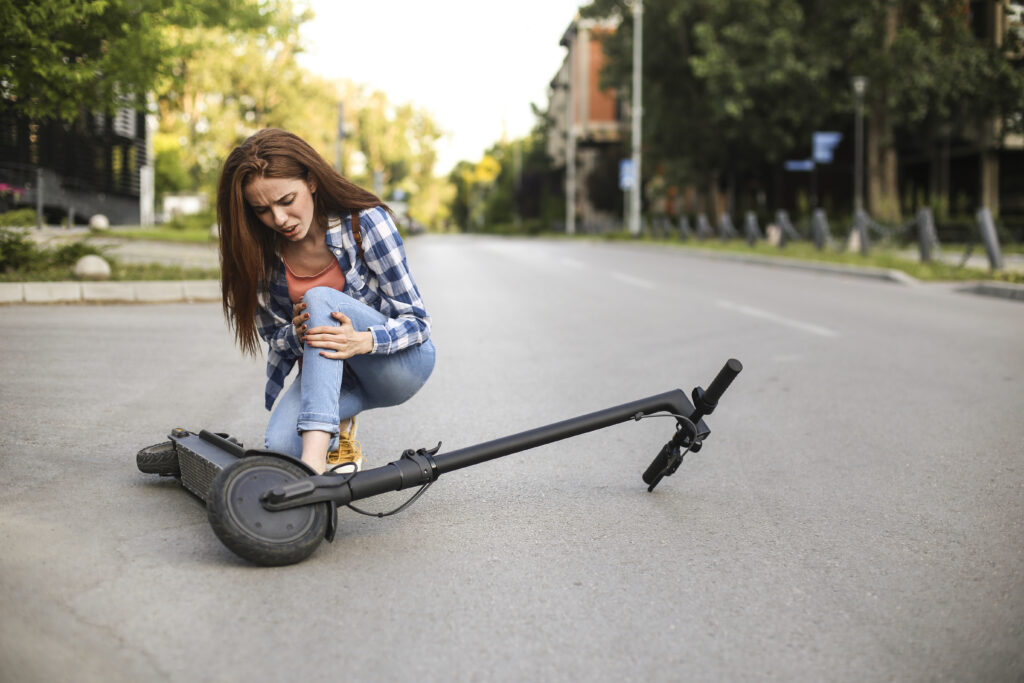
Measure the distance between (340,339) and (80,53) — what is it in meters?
8.68

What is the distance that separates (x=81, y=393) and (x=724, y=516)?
381 centimetres

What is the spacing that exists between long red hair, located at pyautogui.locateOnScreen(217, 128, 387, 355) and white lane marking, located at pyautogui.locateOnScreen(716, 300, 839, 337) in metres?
6.84

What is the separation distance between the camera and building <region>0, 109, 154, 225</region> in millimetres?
23484

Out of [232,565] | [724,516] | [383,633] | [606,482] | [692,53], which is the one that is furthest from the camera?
[692,53]

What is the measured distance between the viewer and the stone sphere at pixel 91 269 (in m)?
11.4

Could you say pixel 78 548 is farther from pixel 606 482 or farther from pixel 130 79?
pixel 130 79

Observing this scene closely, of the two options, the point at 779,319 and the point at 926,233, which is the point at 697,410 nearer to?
the point at 779,319

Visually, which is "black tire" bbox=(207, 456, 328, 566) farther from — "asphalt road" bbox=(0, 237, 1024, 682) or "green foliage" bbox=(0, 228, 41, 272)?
"green foliage" bbox=(0, 228, 41, 272)

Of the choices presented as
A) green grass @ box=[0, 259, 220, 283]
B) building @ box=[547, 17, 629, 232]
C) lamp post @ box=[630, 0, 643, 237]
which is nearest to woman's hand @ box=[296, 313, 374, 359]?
green grass @ box=[0, 259, 220, 283]

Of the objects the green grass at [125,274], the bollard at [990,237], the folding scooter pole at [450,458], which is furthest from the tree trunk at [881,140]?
the folding scooter pole at [450,458]

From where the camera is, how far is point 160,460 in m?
3.97

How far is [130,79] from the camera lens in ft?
36.1

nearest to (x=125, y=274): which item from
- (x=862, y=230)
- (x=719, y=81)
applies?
(x=862, y=230)

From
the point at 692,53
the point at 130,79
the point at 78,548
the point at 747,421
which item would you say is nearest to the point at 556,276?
the point at 130,79
